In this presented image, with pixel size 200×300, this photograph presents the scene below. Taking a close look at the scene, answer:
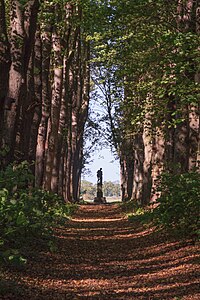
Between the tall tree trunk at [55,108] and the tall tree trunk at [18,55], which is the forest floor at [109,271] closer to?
the tall tree trunk at [18,55]

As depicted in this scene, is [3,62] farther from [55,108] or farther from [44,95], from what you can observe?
[55,108]

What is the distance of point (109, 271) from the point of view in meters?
12.6

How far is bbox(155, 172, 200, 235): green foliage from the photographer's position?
1540cm

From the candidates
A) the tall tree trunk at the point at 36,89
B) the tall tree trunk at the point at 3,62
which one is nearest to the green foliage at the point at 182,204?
the tall tree trunk at the point at 3,62

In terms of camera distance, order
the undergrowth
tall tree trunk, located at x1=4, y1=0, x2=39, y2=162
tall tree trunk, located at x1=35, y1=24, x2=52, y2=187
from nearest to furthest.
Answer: tall tree trunk, located at x1=4, y1=0, x2=39, y2=162 < the undergrowth < tall tree trunk, located at x1=35, y1=24, x2=52, y2=187

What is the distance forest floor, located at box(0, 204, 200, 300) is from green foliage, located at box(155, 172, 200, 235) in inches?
18.0

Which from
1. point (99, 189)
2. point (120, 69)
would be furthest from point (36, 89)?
point (99, 189)

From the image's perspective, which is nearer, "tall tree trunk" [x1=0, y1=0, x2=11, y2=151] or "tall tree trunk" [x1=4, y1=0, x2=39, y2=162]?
"tall tree trunk" [x1=0, y1=0, x2=11, y2=151]

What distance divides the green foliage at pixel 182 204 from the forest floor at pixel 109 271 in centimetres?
46

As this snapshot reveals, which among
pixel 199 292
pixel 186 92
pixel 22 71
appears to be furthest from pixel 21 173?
pixel 186 92

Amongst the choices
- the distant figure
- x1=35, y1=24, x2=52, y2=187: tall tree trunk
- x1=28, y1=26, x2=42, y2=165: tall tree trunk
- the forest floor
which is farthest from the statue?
the forest floor

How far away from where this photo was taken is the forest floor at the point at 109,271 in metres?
9.67

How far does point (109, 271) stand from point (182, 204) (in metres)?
4.09

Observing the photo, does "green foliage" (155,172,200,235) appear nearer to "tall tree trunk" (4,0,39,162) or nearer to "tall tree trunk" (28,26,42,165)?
"tall tree trunk" (4,0,39,162)
